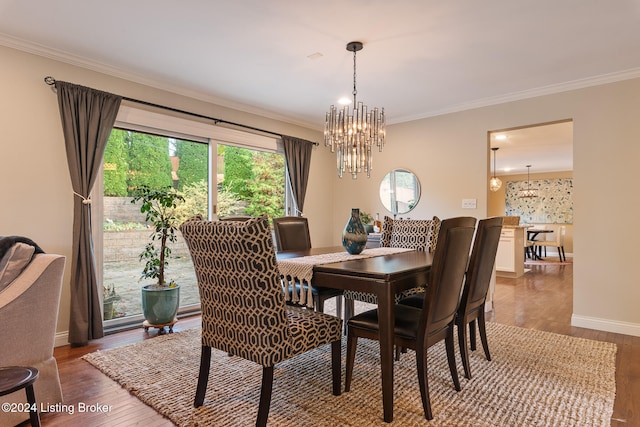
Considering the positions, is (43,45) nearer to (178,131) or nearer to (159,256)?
(178,131)

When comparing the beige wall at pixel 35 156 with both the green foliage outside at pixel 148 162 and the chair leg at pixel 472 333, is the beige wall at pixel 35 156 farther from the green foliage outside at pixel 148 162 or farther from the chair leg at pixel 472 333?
the chair leg at pixel 472 333

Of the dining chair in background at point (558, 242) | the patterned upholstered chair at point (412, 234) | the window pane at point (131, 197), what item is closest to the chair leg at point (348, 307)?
the patterned upholstered chair at point (412, 234)

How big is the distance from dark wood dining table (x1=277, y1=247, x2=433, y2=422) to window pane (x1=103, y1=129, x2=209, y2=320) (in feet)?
7.57

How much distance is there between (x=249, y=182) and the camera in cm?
468

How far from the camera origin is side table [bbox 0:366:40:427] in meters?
1.39

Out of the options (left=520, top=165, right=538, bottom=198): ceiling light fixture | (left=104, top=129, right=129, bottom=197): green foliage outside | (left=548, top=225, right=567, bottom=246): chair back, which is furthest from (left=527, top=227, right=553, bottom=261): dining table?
(left=104, top=129, right=129, bottom=197): green foliage outside

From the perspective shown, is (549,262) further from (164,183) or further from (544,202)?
A: (164,183)

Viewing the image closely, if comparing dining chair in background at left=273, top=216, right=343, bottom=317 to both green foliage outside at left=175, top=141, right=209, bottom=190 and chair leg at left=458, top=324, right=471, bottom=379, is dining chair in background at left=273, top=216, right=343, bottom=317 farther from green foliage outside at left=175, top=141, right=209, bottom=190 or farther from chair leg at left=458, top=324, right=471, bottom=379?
chair leg at left=458, top=324, right=471, bottom=379

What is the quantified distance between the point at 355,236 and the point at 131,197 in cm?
232

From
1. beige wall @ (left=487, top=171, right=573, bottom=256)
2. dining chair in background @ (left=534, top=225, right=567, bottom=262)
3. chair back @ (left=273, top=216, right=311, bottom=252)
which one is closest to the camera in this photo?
chair back @ (left=273, top=216, right=311, bottom=252)

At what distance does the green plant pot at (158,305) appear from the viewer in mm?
3283

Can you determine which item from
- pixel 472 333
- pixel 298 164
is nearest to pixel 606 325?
pixel 472 333

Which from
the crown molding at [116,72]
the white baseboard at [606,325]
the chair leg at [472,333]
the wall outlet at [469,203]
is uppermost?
the crown molding at [116,72]

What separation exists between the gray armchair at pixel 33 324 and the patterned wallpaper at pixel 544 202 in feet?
36.9
